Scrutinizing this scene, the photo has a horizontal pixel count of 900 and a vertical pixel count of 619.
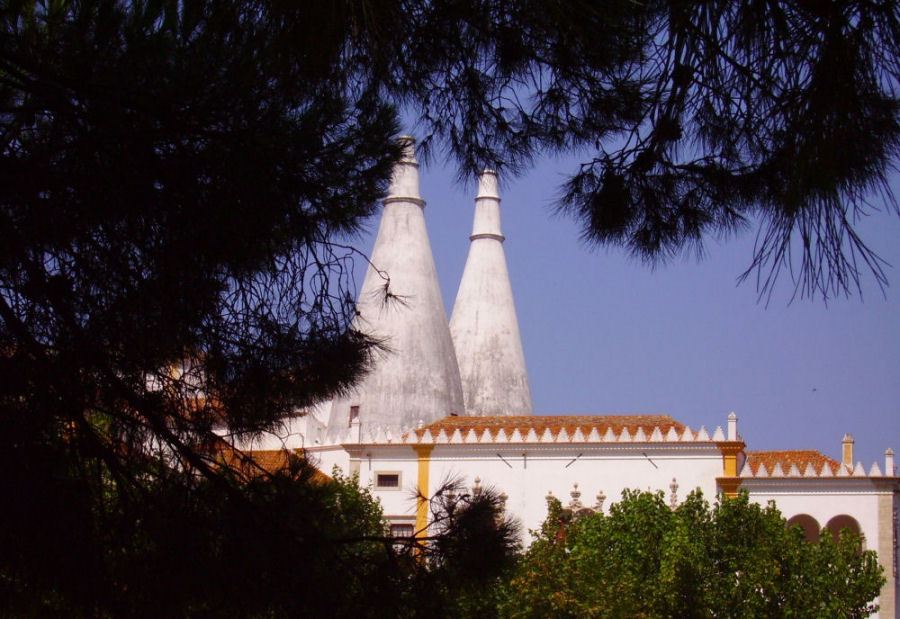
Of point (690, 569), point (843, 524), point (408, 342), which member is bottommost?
point (690, 569)

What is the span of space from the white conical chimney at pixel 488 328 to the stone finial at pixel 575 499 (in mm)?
9169

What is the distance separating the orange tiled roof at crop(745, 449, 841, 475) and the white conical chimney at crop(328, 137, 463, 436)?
8101 millimetres

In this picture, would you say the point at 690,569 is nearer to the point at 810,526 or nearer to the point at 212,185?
the point at 810,526

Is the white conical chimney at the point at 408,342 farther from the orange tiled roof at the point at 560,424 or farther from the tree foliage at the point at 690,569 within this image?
the tree foliage at the point at 690,569

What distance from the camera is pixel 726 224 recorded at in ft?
22.4

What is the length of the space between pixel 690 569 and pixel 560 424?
26.6ft

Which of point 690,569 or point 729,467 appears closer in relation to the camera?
point 690,569

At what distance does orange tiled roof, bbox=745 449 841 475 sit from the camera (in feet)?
84.6

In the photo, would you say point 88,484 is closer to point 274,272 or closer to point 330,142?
point 274,272

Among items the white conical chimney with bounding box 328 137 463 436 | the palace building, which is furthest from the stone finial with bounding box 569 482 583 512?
the white conical chimney with bounding box 328 137 463 436

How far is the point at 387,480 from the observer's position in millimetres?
27375

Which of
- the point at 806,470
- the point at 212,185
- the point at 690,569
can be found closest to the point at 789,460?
the point at 806,470

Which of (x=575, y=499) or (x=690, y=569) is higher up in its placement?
(x=575, y=499)

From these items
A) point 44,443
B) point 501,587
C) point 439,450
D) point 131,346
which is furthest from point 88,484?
point 439,450
